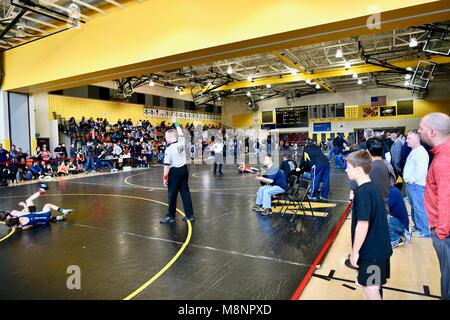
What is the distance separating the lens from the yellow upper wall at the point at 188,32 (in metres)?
6.09

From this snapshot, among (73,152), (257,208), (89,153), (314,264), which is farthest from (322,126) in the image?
(314,264)

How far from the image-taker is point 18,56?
12594mm

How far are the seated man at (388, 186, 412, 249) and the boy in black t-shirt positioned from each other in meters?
2.38

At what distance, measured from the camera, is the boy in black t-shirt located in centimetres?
204

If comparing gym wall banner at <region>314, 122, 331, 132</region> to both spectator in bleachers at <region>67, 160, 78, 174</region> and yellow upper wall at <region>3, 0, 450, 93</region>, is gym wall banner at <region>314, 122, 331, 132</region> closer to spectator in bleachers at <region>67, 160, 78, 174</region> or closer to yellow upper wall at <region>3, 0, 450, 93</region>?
yellow upper wall at <region>3, 0, 450, 93</region>

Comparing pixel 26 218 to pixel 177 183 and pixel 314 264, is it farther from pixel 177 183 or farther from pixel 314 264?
pixel 314 264

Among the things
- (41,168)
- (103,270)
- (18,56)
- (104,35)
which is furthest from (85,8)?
(103,270)

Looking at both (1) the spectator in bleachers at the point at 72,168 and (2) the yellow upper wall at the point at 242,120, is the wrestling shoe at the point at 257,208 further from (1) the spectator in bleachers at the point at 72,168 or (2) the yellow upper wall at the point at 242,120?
(2) the yellow upper wall at the point at 242,120

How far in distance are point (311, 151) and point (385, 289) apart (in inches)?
188

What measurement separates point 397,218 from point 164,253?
353 cm

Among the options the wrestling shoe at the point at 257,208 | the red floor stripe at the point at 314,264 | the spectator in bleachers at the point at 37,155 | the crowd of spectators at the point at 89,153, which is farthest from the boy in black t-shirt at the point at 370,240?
the spectator in bleachers at the point at 37,155

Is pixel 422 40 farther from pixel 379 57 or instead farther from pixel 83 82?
pixel 83 82

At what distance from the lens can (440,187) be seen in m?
1.92

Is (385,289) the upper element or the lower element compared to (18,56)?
lower
